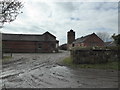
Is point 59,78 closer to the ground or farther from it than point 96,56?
closer to the ground

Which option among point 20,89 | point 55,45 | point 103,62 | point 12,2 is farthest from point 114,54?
point 55,45

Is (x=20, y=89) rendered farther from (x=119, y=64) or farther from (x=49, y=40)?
(x=49, y=40)

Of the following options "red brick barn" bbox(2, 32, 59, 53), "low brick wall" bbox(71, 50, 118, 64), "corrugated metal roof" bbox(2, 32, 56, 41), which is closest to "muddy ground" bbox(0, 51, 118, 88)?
"low brick wall" bbox(71, 50, 118, 64)

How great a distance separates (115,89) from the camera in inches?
267

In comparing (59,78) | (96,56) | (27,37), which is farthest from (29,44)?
(59,78)

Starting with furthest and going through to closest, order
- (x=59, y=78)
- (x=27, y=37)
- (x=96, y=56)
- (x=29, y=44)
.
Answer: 1. (x=27, y=37)
2. (x=29, y=44)
3. (x=96, y=56)
4. (x=59, y=78)

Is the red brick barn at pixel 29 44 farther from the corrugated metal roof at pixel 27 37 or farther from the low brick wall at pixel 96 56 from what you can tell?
the low brick wall at pixel 96 56

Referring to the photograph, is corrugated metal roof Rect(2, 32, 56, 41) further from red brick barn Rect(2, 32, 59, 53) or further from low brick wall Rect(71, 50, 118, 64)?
low brick wall Rect(71, 50, 118, 64)

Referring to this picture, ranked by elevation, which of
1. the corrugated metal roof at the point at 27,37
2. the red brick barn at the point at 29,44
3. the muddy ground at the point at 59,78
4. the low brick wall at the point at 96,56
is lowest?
the muddy ground at the point at 59,78

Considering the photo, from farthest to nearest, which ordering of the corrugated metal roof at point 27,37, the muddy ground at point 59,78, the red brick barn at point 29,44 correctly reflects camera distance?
the corrugated metal roof at point 27,37 → the red brick barn at point 29,44 → the muddy ground at point 59,78

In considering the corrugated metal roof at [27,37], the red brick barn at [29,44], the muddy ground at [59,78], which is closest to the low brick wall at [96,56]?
the muddy ground at [59,78]

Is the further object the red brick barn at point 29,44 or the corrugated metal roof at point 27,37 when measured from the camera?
the corrugated metal roof at point 27,37

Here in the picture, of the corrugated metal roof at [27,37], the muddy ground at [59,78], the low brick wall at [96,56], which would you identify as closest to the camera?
A: the muddy ground at [59,78]

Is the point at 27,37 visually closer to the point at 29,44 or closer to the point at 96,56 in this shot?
the point at 29,44
